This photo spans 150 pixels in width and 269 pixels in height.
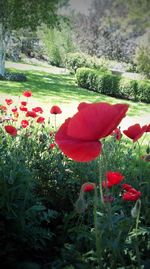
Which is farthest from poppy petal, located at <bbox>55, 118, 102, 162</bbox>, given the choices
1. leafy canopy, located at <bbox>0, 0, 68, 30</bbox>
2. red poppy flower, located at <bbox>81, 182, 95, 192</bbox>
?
leafy canopy, located at <bbox>0, 0, 68, 30</bbox>

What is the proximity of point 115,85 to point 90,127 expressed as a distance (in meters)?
15.6

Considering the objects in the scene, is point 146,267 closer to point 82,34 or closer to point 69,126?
point 69,126

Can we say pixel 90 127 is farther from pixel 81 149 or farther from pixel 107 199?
pixel 107 199

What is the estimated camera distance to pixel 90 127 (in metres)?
1.15

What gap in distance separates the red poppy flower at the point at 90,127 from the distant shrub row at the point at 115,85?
14867 millimetres

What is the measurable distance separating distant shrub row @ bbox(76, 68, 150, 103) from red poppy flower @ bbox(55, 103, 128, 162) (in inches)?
585

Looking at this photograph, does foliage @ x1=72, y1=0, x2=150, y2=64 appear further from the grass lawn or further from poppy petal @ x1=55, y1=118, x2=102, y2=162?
poppy petal @ x1=55, y1=118, x2=102, y2=162

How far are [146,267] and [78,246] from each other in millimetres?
687

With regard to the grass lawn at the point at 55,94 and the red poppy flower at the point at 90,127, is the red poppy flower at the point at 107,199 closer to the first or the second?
the red poppy flower at the point at 90,127

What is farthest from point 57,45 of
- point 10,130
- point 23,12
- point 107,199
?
point 107,199

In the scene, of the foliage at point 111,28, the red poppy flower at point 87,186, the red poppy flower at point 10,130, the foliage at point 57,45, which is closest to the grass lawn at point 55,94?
the red poppy flower at point 10,130

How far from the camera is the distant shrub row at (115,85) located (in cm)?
1580

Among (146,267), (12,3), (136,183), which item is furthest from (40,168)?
(12,3)

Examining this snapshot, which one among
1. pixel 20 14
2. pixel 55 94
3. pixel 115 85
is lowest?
pixel 55 94
